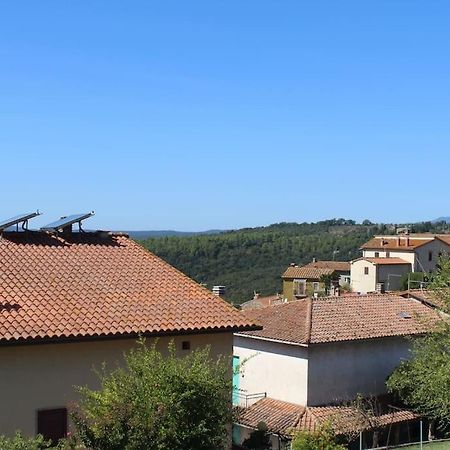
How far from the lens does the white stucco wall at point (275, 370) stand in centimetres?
2377

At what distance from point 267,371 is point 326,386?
2.28 m

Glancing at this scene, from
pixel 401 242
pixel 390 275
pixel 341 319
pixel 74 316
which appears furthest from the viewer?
pixel 401 242

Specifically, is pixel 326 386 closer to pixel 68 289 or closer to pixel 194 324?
pixel 194 324

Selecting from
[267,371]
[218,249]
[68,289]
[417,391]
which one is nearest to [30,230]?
[68,289]

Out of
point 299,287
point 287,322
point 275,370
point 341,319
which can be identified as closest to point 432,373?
point 341,319

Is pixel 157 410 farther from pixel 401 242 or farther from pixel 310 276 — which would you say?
pixel 401 242

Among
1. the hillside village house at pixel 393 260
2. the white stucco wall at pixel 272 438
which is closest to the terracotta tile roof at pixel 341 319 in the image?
the white stucco wall at pixel 272 438

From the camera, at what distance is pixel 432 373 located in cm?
2061

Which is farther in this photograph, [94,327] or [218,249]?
[218,249]

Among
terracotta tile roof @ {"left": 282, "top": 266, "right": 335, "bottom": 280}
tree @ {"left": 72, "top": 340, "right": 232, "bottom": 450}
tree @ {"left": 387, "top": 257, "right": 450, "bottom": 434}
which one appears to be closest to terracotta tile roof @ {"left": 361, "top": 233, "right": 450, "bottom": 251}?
terracotta tile roof @ {"left": 282, "top": 266, "right": 335, "bottom": 280}

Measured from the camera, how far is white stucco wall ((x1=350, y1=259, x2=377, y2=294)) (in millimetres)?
69875

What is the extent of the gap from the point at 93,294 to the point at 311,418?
9.54 metres

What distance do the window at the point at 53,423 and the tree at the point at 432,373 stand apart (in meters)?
10.4

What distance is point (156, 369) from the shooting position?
1149 centimetres
